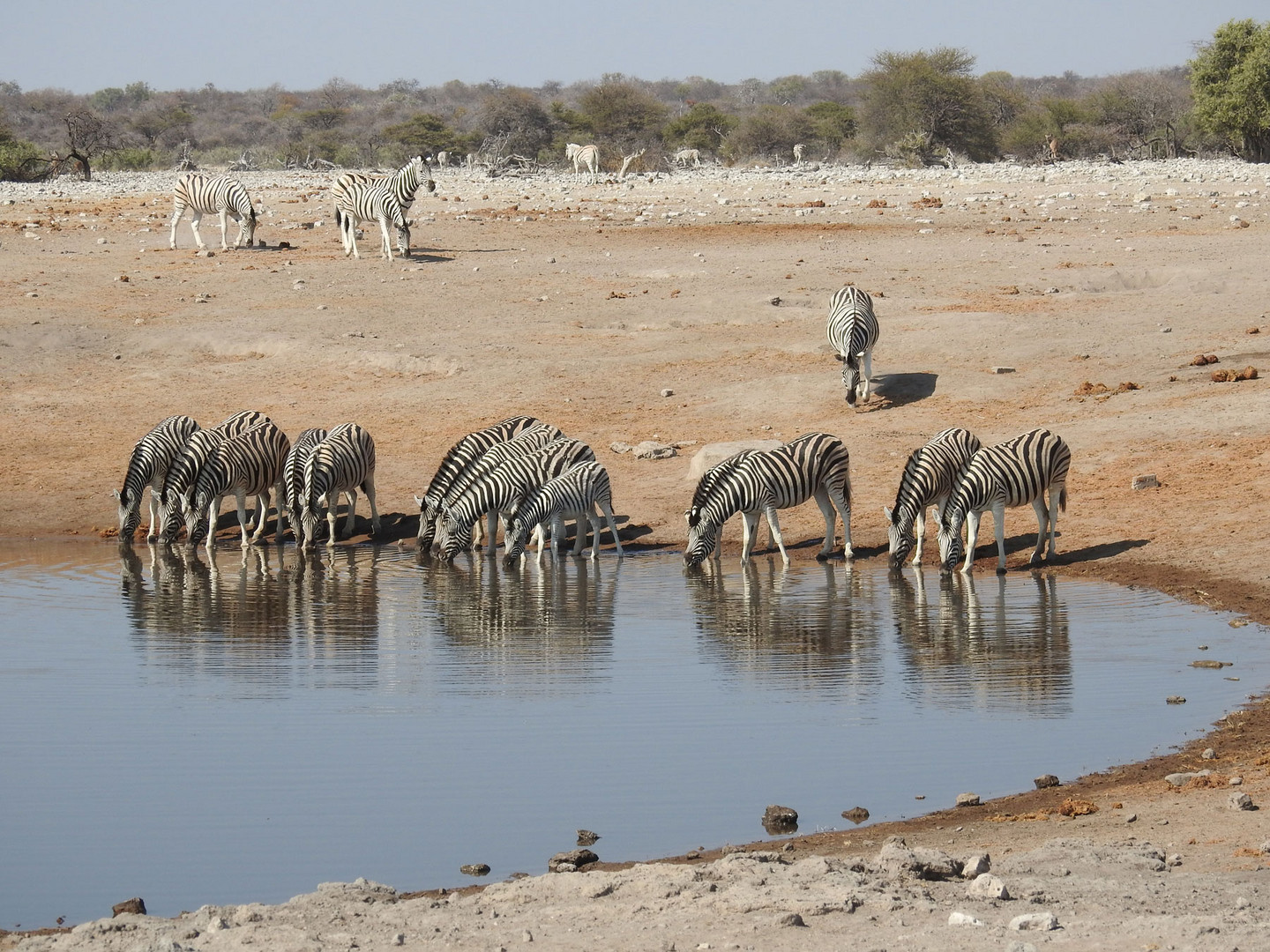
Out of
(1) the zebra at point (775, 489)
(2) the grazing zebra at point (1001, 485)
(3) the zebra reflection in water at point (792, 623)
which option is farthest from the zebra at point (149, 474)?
(2) the grazing zebra at point (1001, 485)

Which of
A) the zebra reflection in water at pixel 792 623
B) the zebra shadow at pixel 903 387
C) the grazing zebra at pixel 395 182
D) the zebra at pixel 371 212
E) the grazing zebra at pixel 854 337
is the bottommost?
the zebra reflection in water at pixel 792 623

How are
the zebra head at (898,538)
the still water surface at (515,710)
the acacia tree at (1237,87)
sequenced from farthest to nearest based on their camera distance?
1. the acacia tree at (1237,87)
2. the zebra head at (898,538)
3. the still water surface at (515,710)

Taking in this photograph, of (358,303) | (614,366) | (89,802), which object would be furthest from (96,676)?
(358,303)

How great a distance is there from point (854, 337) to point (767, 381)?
1.50 meters

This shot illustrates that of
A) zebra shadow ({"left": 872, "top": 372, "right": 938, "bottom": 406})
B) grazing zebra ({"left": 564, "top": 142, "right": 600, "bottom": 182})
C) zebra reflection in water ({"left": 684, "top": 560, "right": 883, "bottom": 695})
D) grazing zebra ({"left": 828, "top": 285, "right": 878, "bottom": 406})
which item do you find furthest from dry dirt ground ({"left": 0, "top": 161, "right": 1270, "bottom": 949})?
grazing zebra ({"left": 564, "top": 142, "right": 600, "bottom": 182})

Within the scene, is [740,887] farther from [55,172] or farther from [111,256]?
[55,172]

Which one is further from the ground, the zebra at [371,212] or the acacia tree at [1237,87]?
the acacia tree at [1237,87]

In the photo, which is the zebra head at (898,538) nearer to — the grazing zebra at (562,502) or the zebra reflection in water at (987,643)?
the zebra reflection in water at (987,643)

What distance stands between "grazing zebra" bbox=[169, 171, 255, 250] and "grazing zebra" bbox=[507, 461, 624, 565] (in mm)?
16031

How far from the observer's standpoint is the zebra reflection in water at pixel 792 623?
36.2 feet

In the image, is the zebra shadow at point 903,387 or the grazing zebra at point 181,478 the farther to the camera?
the zebra shadow at point 903,387

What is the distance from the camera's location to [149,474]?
17938 mm

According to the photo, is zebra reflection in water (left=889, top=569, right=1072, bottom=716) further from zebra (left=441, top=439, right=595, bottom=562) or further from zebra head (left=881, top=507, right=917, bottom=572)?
zebra (left=441, top=439, right=595, bottom=562)

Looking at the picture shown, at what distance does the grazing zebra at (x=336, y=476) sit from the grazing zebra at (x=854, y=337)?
246 inches
